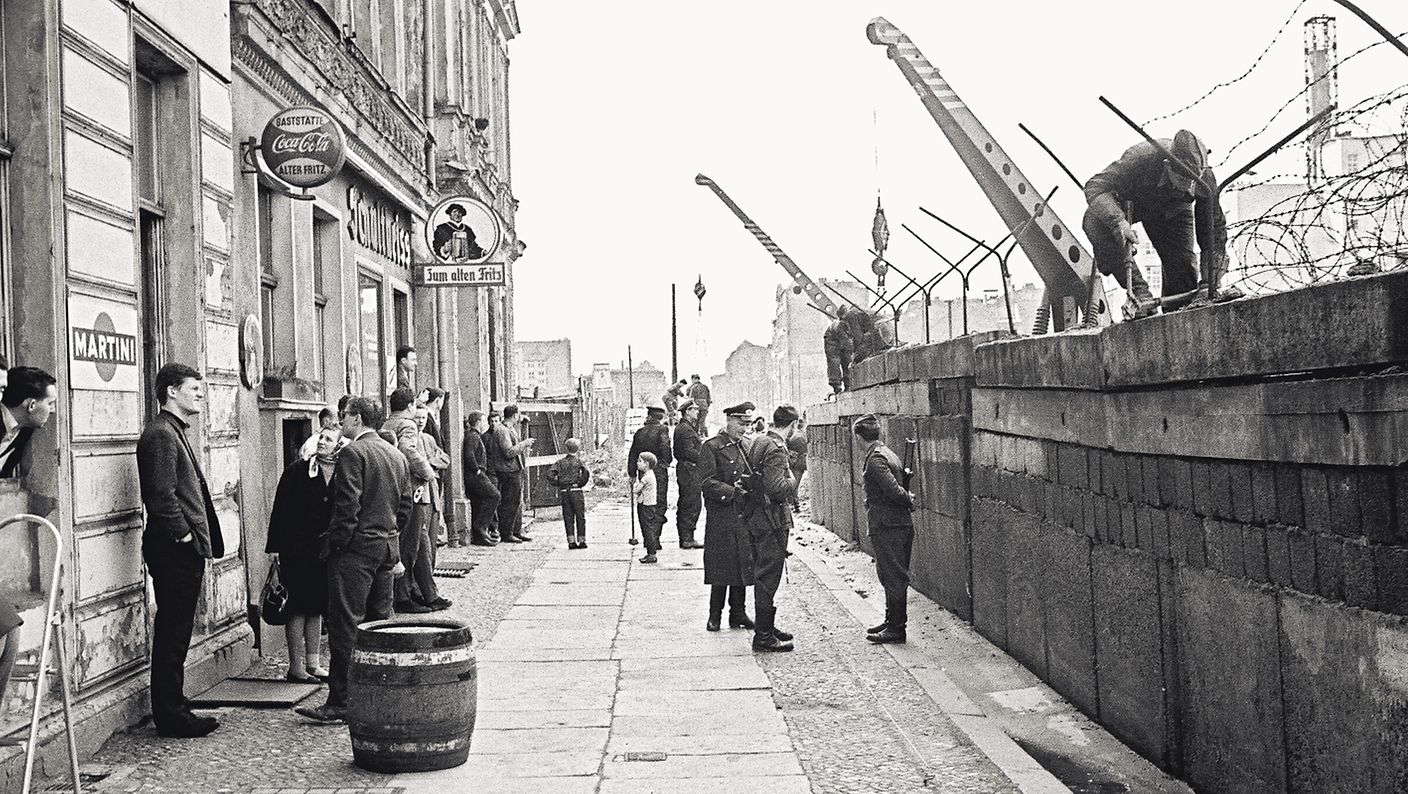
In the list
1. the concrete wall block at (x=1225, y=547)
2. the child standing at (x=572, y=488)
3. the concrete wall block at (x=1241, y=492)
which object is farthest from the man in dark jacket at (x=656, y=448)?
the concrete wall block at (x=1241, y=492)

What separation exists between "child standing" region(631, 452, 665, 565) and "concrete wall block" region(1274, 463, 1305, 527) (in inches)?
478

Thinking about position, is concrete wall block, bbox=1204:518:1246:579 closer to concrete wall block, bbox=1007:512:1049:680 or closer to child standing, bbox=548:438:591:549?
concrete wall block, bbox=1007:512:1049:680

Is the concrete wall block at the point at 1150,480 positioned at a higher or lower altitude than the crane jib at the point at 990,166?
lower

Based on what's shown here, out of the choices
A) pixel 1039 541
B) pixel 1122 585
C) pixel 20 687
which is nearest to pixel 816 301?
pixel 1039 541

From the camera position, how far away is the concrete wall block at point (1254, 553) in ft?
19.9

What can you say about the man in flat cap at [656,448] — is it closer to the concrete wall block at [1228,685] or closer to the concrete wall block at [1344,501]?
the concrete wall block at [1228,685]

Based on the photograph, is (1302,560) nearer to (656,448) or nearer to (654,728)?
(654,728)

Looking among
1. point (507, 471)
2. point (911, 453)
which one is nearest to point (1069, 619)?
point (911, 453)

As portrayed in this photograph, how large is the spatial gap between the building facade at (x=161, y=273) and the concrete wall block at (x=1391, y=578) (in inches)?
215

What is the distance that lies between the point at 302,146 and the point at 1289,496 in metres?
7.80

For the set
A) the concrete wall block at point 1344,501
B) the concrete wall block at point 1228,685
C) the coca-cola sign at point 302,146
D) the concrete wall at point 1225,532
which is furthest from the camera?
the coca-cola sign at point 302,146

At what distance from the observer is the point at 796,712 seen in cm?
873

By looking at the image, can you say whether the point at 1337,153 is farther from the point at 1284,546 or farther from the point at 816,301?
the point at 816,301

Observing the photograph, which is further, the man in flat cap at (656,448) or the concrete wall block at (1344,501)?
the man in flat cap at (656,448)
